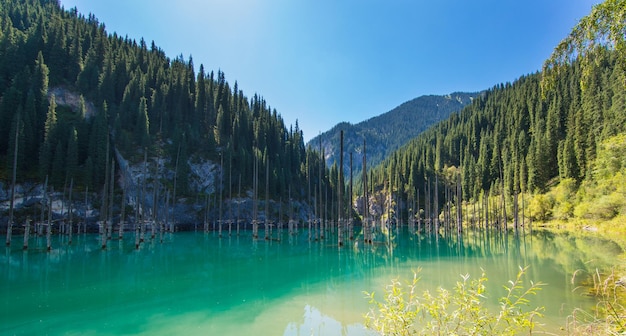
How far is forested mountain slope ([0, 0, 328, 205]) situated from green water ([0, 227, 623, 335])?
3469 cm

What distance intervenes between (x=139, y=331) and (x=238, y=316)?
321 centimetres

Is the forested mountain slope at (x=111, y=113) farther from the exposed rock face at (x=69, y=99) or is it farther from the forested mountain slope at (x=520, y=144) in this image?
the forested mountain slope at (x=520, y=144)

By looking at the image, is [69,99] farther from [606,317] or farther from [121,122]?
[606,317]

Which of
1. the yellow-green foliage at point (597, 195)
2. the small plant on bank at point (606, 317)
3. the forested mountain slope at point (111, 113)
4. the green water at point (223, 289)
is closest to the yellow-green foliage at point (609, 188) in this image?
the yellow-green foliage at point (597, 195)

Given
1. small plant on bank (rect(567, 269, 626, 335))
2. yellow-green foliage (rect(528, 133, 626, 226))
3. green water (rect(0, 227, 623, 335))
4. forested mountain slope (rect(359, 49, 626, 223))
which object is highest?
forested mountain slope (rect(359, 49, 626, 223))

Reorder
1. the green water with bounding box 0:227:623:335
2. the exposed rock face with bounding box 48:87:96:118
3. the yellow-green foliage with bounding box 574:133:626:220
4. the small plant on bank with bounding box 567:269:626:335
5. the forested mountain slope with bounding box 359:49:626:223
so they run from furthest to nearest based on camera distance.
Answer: the exposed rock face with bounding box 48:87:96:118, the forested mountain slope with bounding box 359:49:626:223, the yellow-green foliage with bounding box 574:133:626:220, the green water with bounding box 0:227:623:335, the small plant on bank with bounding box 567:269:626:335

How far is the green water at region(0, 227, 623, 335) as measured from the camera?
11.0 meters

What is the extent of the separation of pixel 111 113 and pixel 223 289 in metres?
76.5

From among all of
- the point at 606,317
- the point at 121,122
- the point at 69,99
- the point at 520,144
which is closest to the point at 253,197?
the point at 121,122

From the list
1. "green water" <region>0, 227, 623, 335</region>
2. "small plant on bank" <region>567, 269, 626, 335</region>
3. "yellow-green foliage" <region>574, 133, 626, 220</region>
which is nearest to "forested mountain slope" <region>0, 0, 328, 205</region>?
"green water" <region>0, 227, 623, 335</region>

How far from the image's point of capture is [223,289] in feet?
55.3

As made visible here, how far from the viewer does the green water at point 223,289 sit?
11.0 m

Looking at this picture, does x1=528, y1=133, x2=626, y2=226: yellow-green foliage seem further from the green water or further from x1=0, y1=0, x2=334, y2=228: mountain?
x1=0, y1=0, x2=334, y2=228: mountain

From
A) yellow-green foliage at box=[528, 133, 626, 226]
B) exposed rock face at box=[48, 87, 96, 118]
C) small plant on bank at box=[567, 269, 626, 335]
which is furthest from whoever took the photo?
exposed rock face at box=[48, 87, 96, 118]
